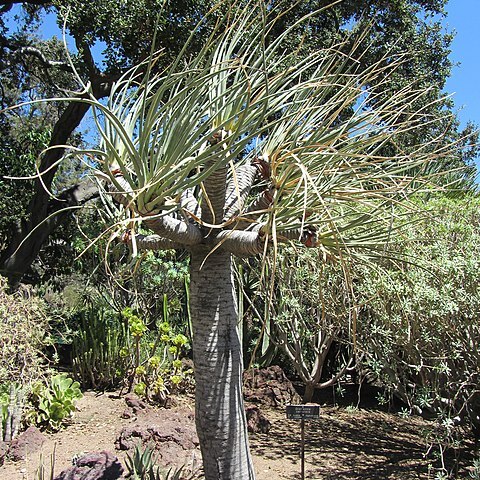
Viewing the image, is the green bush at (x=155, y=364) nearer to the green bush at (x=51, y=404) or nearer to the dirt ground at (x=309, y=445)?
the dirt ground at (x=309, y=445)

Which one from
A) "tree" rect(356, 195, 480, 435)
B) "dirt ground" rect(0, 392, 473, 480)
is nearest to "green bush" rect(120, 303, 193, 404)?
"dirt ground" rect(0, 392, 473, 480)

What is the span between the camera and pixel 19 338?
17.8ft

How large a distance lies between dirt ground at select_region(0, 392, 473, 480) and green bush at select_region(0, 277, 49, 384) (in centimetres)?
75

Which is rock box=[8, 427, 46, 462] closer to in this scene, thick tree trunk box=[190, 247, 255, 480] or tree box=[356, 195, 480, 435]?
thick tree trunk box=[190, 247, 255, 480]

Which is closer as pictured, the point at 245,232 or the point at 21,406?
the point at 245,232

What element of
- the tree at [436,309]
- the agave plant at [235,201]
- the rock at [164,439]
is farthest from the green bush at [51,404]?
the agave plant at [235,201]

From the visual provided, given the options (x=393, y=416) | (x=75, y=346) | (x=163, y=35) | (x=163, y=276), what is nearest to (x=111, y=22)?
(x=163, y=35)

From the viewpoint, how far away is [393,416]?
8297 mm

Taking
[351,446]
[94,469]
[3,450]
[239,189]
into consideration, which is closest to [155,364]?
[3,450]

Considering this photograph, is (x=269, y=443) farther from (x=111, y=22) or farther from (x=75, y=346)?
(x=111, y=22)

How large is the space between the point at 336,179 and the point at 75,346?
614cm

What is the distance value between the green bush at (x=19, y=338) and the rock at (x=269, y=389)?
10.5 feet

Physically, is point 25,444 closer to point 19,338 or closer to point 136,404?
point 19,338

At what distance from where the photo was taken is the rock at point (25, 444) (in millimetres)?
5176
